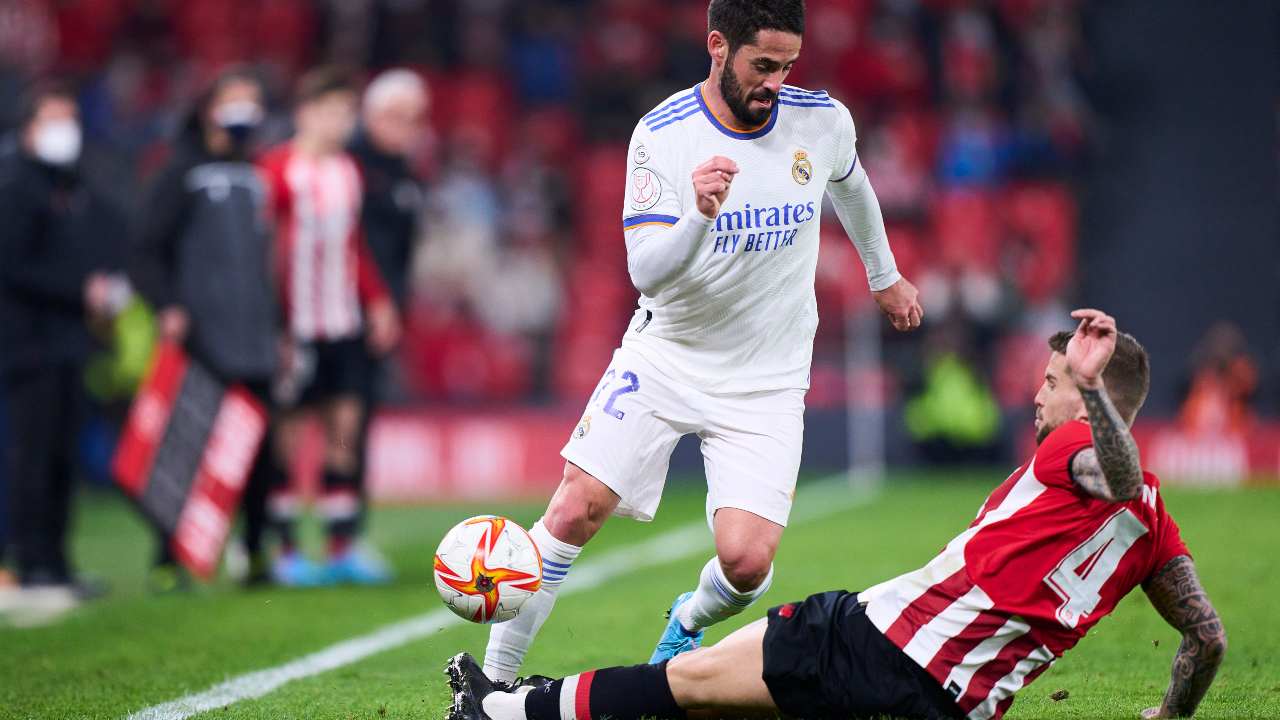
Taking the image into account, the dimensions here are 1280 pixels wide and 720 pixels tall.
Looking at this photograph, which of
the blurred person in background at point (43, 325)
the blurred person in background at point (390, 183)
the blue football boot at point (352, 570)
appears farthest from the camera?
the blurred person in background at point (390, 183)

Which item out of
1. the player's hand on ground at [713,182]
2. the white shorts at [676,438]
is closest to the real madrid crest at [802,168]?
the player's hand on ground at [713,182]

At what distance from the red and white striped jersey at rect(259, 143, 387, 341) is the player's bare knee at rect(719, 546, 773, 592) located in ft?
14.4

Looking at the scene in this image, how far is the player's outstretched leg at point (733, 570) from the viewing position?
4770mm

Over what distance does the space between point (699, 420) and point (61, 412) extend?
5024 mm

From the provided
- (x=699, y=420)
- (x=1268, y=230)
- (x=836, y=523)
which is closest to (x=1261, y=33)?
(x=1268, y=230)

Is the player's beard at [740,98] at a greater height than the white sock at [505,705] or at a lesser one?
greater

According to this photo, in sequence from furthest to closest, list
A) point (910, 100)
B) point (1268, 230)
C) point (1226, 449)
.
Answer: point (910, 100) → point (1268, 230) → point (1226, 449)

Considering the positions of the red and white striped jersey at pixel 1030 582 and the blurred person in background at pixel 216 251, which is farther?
the blurred person in background at pixel 216 251

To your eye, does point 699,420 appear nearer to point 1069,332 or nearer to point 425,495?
point 1069,332

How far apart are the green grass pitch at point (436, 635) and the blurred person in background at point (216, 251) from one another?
4.06ft

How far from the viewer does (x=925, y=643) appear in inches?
164

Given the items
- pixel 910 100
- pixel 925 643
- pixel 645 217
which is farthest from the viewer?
pixel 910 100

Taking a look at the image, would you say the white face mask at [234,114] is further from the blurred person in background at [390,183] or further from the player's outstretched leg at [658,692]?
the player's outstretched leg at [658,692]

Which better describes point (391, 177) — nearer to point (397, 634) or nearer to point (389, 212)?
point (389, 212)
